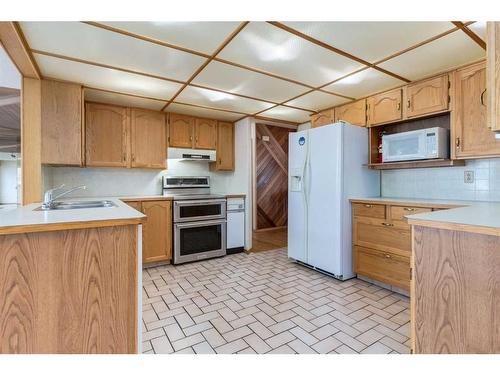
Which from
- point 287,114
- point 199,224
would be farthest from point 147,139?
point 287,114

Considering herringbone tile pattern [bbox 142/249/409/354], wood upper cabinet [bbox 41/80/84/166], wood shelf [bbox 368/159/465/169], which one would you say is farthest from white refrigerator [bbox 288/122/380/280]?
wood upper cabinet [bbox 41/80/84/166]

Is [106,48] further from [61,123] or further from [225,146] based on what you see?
[225,146]

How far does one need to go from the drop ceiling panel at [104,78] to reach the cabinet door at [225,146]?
1.29 meters

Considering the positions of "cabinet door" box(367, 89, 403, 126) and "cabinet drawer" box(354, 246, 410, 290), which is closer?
"cabinet drawer" box(354, 246, 410, 290)

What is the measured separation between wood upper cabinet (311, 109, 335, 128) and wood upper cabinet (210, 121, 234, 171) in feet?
4.51

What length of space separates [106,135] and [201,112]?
129cm

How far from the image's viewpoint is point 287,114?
380 centimetres

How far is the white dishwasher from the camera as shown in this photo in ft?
12.6

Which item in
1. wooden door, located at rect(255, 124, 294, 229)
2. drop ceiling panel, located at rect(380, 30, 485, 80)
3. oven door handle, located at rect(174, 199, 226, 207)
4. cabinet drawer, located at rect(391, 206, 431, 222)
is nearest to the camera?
drop ceiling panel, located at rect(380, 30, 485, 80)

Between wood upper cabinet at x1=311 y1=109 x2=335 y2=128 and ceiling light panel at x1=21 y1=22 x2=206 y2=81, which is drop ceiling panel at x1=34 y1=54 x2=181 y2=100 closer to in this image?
ceiling light panel at x1=21 y1=22 x2=206 y2=81

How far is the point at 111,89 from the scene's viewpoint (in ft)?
9.12
